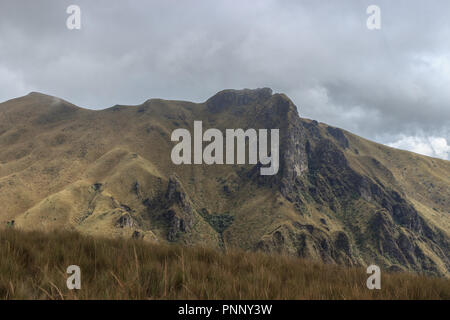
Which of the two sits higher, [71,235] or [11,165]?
[11,165]

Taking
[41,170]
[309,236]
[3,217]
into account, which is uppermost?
[41,170]

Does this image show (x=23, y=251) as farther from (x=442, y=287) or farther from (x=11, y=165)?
(x=11, y=165)

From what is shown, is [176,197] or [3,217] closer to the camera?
[3,217]

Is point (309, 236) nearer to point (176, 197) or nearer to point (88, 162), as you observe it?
point (176, 197)

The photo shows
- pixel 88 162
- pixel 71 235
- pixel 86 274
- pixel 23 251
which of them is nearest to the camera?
pixel 86 274

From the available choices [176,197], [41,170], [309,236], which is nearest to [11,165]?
[41,170]

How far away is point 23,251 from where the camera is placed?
359cm

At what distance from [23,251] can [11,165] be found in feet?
797

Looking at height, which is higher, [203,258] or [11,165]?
[11,165]

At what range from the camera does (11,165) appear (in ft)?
602
